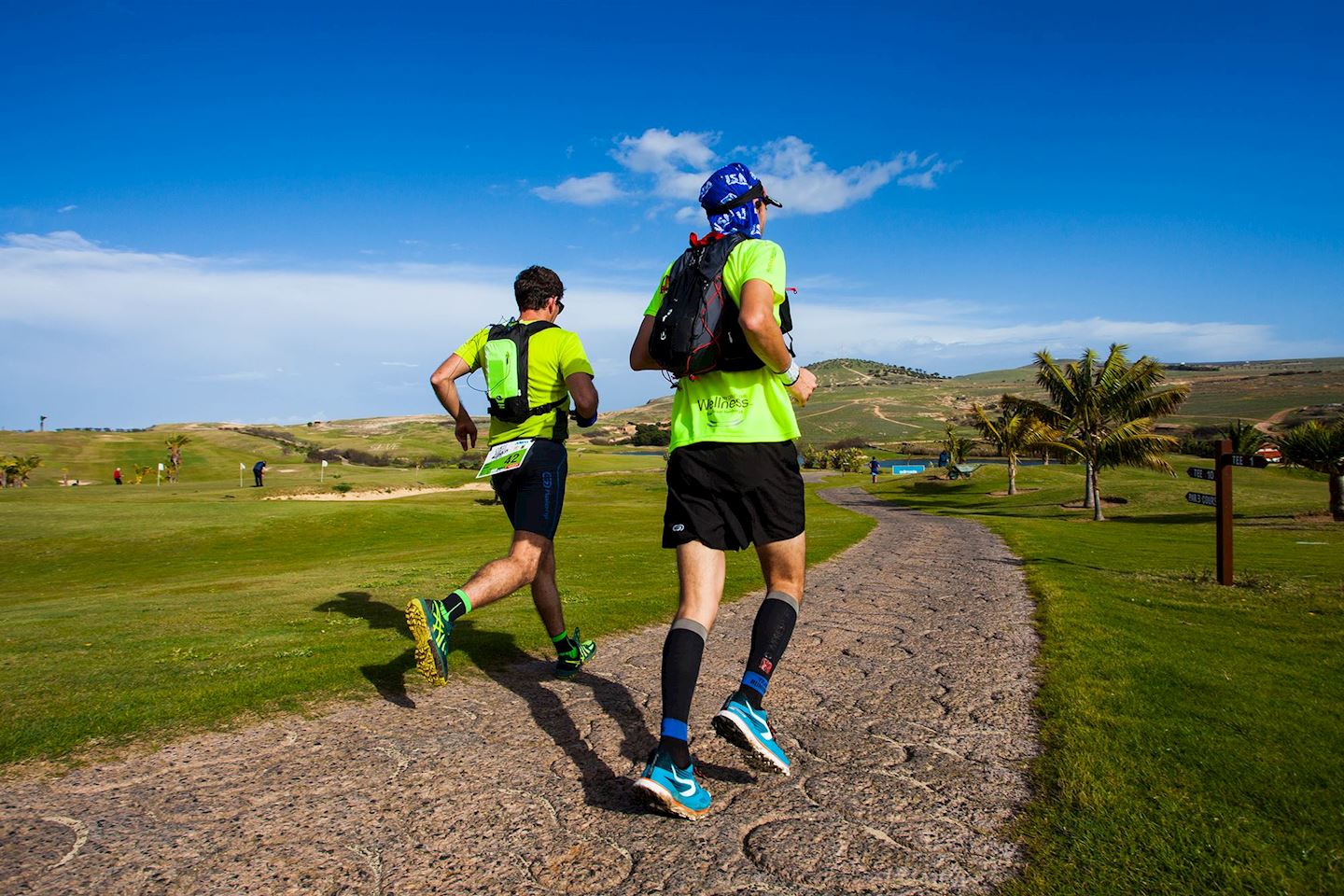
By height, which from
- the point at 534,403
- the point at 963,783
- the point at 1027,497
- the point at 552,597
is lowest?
the point at 1027,497

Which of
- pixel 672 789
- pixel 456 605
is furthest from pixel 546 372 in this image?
pixel 672 789

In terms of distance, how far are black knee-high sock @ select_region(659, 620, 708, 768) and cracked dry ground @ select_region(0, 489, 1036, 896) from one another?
0.30 m

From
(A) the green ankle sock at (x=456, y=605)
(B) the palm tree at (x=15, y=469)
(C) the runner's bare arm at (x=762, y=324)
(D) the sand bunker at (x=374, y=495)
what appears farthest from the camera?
(B) the palm tree at (x=15, y=469)

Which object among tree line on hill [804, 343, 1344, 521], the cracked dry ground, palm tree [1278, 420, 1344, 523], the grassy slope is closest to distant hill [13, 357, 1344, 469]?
the grassy slope

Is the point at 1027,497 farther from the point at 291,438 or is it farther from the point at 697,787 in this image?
the point at 291,438

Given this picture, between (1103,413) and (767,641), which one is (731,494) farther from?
(1103,413)

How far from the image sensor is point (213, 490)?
105ft

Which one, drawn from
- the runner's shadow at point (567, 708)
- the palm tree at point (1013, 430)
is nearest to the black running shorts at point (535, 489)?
the runner's shadow at point (567, 708)

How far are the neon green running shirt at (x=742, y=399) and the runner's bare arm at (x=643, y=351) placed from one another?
238mm

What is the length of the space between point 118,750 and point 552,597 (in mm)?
2400

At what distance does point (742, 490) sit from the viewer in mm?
3354

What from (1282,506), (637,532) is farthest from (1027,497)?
(637,532)

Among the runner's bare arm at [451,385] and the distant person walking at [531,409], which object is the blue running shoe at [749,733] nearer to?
the distant person walking at [531,409]

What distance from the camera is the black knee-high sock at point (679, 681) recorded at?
303 centimetres
